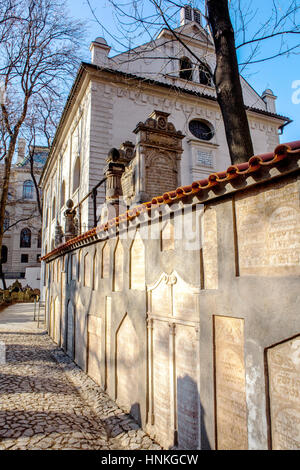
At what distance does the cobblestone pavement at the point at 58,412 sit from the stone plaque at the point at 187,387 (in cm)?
66

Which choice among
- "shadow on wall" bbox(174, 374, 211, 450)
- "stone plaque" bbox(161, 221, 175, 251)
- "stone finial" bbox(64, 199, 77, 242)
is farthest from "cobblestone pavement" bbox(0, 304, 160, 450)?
"stone finial" bbox(64, 199, 77, 242)

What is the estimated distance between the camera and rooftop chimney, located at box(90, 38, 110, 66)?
47.5ft

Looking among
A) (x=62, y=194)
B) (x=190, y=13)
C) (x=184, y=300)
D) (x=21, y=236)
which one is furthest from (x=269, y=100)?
(x=21, y=236)

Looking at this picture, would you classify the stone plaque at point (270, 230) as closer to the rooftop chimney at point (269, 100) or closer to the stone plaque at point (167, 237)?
the stone plaque at point (167, 237)

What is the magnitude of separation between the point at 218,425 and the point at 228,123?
4542 mm

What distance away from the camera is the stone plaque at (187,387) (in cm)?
338

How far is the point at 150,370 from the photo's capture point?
14.2 feet

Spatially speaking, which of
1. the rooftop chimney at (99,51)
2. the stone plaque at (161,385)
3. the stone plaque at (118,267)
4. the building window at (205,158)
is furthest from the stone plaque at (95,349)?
the rooftop chimney at (99,51)

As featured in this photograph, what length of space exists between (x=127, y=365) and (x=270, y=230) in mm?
3535

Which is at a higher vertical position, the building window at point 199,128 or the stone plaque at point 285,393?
the building window at point 199,128

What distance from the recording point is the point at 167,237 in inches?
163

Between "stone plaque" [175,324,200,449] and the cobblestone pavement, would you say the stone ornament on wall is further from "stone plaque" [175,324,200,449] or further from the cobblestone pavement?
the cobblestone pavement

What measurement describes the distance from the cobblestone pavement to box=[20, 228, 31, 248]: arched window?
120 ft
